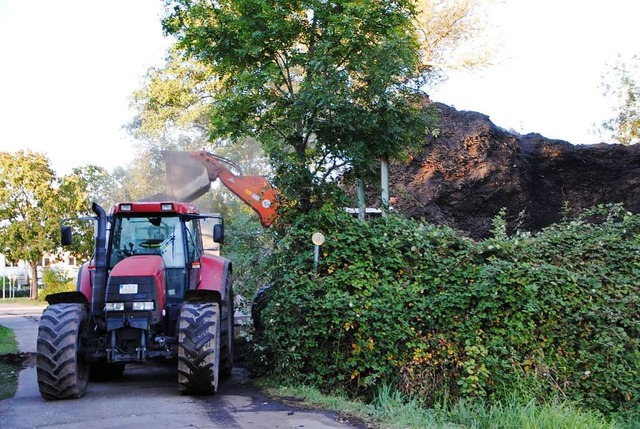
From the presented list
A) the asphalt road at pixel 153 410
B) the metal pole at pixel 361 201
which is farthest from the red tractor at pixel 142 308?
the metal pole at pixel 361 201

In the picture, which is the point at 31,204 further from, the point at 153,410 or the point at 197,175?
the point at 153,410

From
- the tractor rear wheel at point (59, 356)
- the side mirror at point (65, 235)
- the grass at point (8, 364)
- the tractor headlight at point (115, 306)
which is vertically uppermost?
the side mirror at point (65, 235)

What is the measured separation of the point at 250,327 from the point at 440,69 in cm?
1395

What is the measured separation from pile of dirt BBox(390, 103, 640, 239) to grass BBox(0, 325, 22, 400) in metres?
9.65

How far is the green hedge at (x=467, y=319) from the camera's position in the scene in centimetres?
920

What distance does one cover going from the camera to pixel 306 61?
11.6m

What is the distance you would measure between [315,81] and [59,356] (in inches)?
217

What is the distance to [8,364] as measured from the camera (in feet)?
40.0

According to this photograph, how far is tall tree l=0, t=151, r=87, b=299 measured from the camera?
39.3 m

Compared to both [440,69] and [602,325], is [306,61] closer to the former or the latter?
[602,325]

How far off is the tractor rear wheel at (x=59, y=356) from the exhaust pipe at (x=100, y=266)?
75 centimetres

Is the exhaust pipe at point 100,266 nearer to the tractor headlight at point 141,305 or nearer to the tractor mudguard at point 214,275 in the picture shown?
the tractor headlight at point 141,305

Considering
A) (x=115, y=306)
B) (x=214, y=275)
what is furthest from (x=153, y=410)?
(x=214, y=275)

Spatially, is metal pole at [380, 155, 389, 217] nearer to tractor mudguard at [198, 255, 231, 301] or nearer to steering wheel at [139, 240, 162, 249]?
tractor mudguard at [198, 255, 231, 301]
